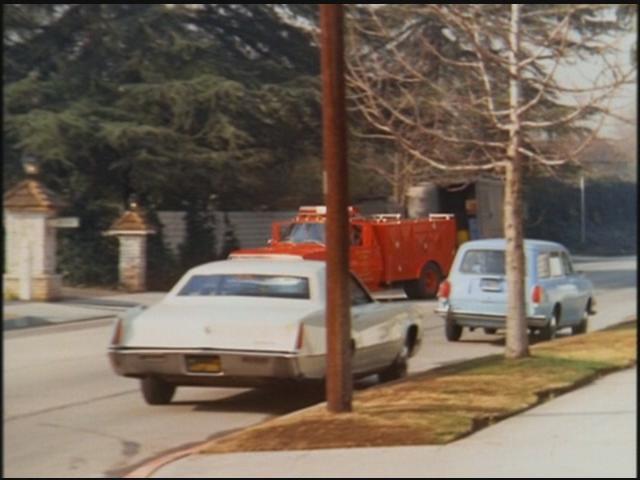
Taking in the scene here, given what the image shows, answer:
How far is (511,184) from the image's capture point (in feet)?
28.0

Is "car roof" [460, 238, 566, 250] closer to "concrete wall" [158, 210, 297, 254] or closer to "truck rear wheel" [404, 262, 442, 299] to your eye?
"truck rear wheel" [404, 262, 442, 299]

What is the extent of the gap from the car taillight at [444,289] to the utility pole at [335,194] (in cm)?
60

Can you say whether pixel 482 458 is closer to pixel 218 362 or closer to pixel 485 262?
pixel 218 362

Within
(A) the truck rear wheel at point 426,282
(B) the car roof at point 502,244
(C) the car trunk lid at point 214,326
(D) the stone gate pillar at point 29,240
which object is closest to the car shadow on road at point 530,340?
(B) the car roof at point 502,244

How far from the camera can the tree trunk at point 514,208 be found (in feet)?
28.0

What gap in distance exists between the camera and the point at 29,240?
582 cm

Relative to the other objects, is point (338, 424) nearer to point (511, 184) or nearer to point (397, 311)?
point (397, 311)

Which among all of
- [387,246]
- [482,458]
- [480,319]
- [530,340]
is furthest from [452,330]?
[387,246]

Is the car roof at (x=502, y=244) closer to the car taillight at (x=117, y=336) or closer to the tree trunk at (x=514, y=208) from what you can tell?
the tree trunk at (x=514, y=208)

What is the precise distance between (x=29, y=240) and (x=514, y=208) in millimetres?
3909

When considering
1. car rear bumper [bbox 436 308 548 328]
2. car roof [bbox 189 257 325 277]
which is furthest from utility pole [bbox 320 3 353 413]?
car rear bumper [bbox 436 308 548 328]

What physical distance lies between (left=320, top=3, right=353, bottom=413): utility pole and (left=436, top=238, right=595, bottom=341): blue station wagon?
66cm

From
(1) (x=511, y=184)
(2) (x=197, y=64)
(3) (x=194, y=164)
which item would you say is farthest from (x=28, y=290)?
(1) (x=511, y=184)

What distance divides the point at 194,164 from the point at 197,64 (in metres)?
0.54
